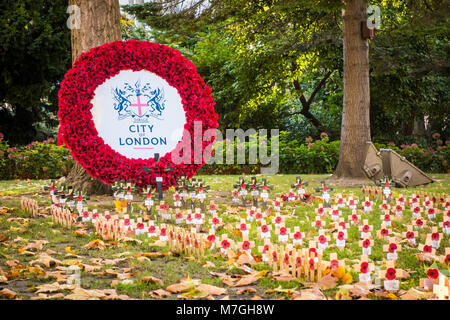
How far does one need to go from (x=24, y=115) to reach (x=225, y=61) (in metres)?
7.32

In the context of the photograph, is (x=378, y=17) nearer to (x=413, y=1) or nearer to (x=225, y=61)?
(x=413, y=1)

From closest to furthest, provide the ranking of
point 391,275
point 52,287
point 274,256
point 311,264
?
point 391,275, point 52,287, point 311,264, point 274,256

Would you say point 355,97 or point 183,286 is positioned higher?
point 355,97

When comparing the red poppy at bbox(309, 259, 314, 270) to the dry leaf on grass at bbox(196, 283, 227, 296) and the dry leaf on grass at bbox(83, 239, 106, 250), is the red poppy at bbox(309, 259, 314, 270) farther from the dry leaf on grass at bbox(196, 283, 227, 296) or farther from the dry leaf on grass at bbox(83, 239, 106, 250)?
the dry leaf on grass at bbox(83, 239, 106, 250)

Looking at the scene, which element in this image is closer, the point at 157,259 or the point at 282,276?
the point at 282,276

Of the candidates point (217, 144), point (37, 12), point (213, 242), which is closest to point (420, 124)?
point (217, 144)

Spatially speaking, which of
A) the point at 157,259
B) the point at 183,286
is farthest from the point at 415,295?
the point at 157,259

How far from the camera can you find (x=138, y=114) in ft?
24.7

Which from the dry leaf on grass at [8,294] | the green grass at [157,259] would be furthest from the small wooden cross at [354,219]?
the dry leaf on grass at [8,294]

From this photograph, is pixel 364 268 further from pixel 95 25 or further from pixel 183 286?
pixel 95 25

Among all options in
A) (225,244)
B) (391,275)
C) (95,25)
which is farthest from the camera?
(95,25)

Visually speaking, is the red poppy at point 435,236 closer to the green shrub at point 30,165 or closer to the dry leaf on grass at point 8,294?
the dry leaf on grass at point 8,294

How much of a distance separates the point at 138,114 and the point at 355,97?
4.79 metres

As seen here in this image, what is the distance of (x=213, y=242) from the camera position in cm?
426
